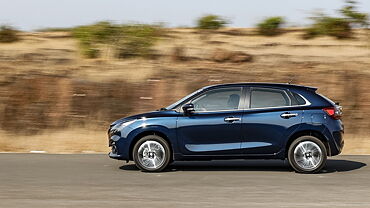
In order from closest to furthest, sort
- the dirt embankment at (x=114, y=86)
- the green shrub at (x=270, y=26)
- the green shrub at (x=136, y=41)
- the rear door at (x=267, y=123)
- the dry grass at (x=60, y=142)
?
1. the rear door at (x=267, y=123)
2. the dry grass at (x=60, y=142)
3. the dirt embankment at (x=114, y=86)
4. the green shrub at (x=136, y=41)
5. the green shrub at (x=270, y=26)

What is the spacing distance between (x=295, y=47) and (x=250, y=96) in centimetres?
2079

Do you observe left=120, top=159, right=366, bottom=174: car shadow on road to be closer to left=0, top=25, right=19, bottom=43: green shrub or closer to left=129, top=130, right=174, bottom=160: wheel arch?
left=129, top=130, right=174, bottom=160: wheel arch

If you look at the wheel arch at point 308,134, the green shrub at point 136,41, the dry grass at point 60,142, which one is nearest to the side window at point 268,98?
the wheel arch at point 308,134

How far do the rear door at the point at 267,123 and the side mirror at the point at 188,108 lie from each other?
2.98 feet

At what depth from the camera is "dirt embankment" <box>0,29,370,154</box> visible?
71.7 ft

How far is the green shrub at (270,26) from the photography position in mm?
41531

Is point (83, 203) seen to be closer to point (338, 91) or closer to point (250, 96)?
point (250, 96)

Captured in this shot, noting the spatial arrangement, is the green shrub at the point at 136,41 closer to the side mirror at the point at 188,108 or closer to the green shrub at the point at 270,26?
the green shrub at the point at 270,26

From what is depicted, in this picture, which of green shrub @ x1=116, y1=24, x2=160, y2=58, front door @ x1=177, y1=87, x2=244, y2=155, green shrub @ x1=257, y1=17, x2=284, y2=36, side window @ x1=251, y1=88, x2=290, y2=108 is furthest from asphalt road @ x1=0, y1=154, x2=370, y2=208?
green shrub @ x1=257, y1=17, x2=284, y2=36

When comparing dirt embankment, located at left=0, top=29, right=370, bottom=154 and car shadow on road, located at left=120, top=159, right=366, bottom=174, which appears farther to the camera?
dirt embankment, located at left=0, top=29, right=370, bottom=154

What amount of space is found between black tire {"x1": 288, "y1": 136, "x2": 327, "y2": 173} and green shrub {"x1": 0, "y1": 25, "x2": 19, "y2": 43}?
23764 mm

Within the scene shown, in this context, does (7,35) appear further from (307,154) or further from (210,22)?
(307,154)

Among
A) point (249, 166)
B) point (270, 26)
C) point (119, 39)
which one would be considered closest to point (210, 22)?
point (270, 26)

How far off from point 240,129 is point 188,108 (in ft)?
3.17
